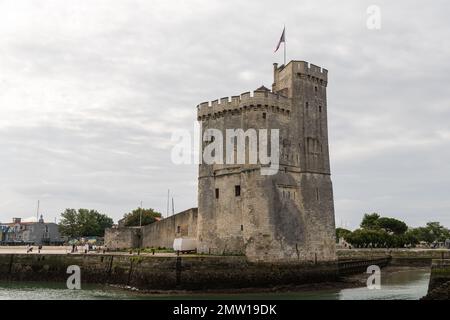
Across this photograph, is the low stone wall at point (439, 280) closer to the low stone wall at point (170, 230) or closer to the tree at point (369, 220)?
the low stone wall at point (170, 230)

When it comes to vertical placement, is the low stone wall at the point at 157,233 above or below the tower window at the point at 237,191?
below

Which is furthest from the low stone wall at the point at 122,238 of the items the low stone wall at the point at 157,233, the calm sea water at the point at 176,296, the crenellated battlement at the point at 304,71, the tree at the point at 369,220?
the tree at the point at 369,220

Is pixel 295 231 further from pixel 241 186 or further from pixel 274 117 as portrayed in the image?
pixel 274 117

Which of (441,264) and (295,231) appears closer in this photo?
(441,264)

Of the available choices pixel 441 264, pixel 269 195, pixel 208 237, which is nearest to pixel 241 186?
pixel 269 195

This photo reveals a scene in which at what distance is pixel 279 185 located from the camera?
35719mm

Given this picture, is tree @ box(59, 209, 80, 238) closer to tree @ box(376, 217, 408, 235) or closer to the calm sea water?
the calm sea water

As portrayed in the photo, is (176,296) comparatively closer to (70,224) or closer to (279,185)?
(279,185)

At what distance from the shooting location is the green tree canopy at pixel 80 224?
82.9 meters

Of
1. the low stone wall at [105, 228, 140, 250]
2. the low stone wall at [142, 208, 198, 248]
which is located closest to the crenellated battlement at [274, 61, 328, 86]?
the low stone wall at [142, 208, 198, 248]

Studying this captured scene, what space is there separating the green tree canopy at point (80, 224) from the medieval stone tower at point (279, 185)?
49984 mm

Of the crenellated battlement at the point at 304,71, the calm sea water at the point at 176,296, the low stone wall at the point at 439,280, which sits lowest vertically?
the calm sea water at the point at 176,296
